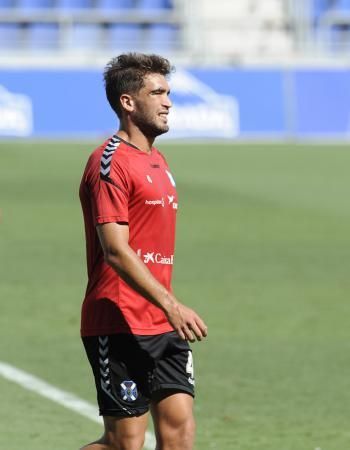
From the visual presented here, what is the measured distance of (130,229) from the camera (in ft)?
18.8

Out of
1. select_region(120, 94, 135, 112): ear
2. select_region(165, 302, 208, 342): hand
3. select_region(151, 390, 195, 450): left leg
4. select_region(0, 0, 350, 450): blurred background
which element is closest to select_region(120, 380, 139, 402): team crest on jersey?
select_region(151, 390, 195, 450): left leg

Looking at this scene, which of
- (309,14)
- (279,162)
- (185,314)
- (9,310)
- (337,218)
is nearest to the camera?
(185,314)

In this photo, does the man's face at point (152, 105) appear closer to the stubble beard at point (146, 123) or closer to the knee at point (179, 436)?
the stubble beard at point (146, 123)

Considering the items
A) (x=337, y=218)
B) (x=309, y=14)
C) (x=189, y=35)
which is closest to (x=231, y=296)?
(x=337, y=218)

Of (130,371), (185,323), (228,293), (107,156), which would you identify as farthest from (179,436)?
(228,293)

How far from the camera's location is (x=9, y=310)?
12.3m

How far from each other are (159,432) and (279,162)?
1984 centimetres

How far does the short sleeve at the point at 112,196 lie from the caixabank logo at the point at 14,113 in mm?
21849

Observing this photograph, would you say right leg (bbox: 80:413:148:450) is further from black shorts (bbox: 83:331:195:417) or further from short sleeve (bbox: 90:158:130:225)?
short sleeve (bbox: 90:158:130:225)

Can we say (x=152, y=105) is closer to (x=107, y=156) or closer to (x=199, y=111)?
(x=107, y=156)

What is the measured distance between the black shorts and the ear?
106cm

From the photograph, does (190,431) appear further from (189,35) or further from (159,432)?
(189,35)

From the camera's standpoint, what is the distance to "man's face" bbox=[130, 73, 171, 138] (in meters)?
5.77

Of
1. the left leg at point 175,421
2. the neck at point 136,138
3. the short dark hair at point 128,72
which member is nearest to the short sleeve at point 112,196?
the neck at point 136,138
